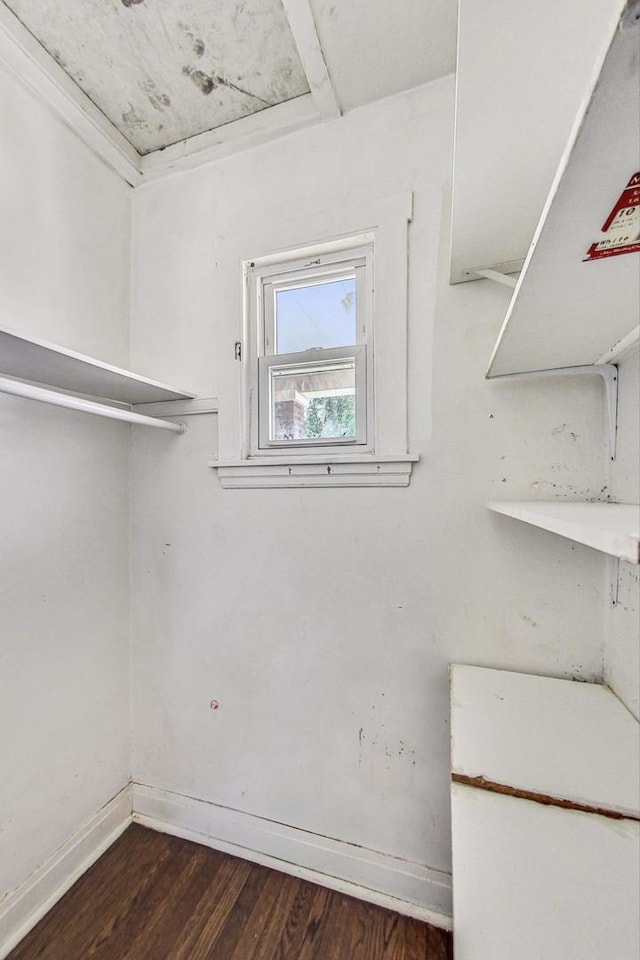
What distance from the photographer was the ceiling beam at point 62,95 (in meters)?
1.25

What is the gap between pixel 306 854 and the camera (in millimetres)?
1406

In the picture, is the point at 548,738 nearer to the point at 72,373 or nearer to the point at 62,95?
the point at 72,373

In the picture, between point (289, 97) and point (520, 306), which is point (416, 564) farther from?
point (289, 97)

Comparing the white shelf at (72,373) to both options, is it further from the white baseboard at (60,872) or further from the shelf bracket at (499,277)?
the white baseboard at (60,872)

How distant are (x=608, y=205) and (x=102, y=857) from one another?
2422 millimetres

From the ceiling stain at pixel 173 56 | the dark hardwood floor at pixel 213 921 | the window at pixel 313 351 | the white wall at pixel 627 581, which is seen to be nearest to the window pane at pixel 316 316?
the window at pixel 313 351

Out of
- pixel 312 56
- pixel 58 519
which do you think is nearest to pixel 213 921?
pixel 58 519

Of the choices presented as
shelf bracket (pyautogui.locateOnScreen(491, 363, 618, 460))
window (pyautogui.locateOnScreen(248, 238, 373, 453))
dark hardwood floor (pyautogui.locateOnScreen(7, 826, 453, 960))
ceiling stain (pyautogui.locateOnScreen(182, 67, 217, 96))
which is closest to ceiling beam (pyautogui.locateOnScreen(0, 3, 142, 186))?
ceiling stain (pyautogui.locateOnScreen(182, 67, 217, 96))

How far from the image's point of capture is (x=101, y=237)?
163 centimetres

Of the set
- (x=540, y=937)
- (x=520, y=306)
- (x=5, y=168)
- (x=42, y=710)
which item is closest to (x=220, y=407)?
(x=5, y=168)

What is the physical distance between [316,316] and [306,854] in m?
2.05

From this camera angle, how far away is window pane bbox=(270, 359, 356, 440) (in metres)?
1.50

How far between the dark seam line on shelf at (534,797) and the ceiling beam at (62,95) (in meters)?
2.42

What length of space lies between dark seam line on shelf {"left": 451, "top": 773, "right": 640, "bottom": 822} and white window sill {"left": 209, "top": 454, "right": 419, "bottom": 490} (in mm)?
814
